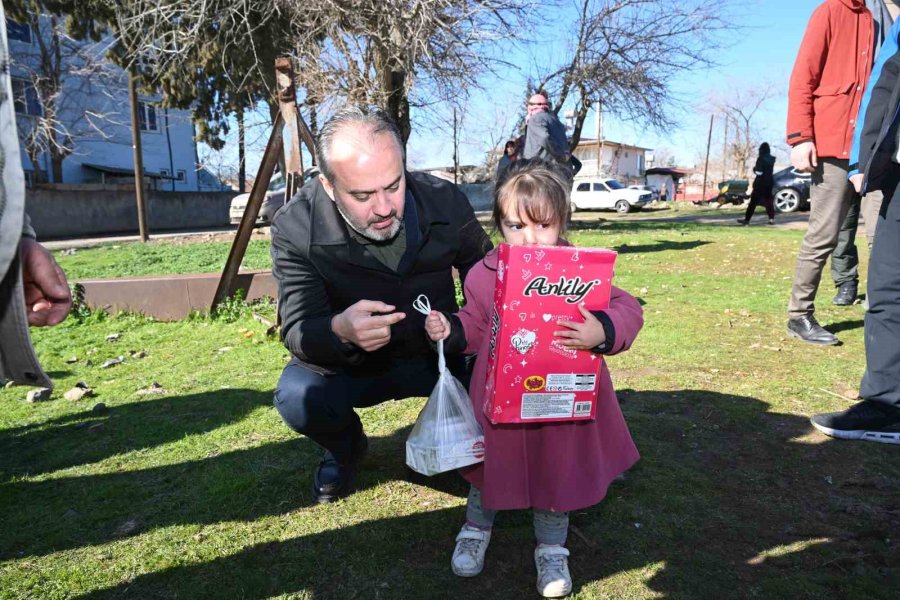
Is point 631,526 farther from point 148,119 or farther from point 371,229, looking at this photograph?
point 148,119

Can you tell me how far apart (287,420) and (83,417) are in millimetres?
1668

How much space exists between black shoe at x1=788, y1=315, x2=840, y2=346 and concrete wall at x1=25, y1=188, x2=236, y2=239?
61.4 ft

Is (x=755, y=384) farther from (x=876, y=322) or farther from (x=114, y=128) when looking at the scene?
(x=114, y=128)

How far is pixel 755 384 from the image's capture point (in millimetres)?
3535

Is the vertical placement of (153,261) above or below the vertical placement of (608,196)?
below

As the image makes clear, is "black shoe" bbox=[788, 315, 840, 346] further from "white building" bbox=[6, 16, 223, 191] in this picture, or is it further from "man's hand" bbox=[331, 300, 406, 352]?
"white building" bbox=[6, 16, 223, 191]

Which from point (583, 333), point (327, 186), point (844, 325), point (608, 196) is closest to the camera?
point (583, 333)

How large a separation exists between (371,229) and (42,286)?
41.8 inches

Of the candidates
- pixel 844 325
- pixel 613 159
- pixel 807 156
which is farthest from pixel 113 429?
pixel 613 159

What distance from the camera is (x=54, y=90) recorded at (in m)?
21.9

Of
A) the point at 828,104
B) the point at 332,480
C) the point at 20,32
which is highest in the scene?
the point at 20,32

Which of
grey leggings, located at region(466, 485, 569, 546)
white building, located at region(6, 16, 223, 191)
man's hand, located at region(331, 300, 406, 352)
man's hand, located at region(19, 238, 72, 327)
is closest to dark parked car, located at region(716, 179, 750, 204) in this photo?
white building, located at region(6, 16, 223, 191)

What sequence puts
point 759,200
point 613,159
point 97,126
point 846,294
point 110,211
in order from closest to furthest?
point 846,294 < point 759,200 < point 110,211 < point 97,126 < point 613,159

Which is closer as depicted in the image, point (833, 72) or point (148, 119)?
point (833, 72)
